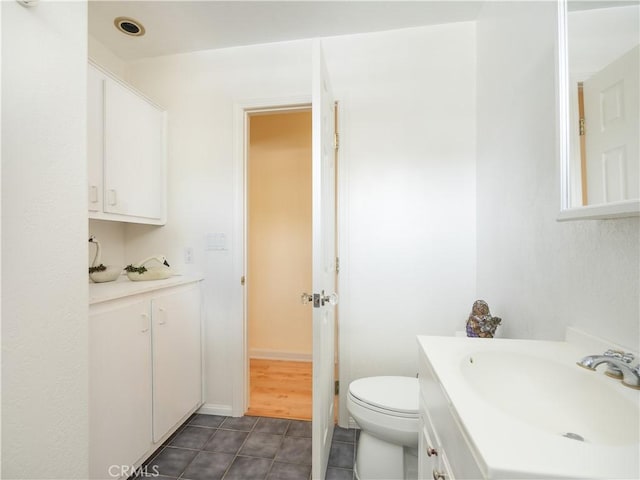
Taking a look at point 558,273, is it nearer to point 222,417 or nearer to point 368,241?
point 368,241

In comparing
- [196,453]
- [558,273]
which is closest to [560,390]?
[558,273]

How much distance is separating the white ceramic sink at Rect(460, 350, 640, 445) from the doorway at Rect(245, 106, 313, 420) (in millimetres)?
2124

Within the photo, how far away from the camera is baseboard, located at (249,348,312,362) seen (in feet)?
9.52

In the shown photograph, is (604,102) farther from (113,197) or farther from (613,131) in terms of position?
(113,197)

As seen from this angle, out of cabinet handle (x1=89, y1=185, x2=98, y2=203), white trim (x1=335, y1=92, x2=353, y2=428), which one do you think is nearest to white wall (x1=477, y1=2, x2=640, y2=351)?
white trim (x1=335, y1=92, x2=353, y2=428)

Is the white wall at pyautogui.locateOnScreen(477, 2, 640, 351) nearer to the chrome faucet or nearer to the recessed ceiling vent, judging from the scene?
the chrome faucet

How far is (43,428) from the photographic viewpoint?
0.80 m

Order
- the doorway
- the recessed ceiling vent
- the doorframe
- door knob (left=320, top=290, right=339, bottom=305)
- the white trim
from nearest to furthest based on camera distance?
door knob (left=320, top=290, right=339, bottom=305) → the recessed ceiling vent → the white trim → the doorframe → the doorway

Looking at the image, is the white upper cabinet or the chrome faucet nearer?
the chrome faucet

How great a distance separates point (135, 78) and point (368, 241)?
6.83 ft

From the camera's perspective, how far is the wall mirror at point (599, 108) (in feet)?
2.23

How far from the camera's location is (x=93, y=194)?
5.12ft

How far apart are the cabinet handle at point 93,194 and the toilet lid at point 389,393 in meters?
1.64

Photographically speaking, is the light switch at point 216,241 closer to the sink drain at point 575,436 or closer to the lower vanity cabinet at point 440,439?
the lower vanity cabinet at point 440,439
